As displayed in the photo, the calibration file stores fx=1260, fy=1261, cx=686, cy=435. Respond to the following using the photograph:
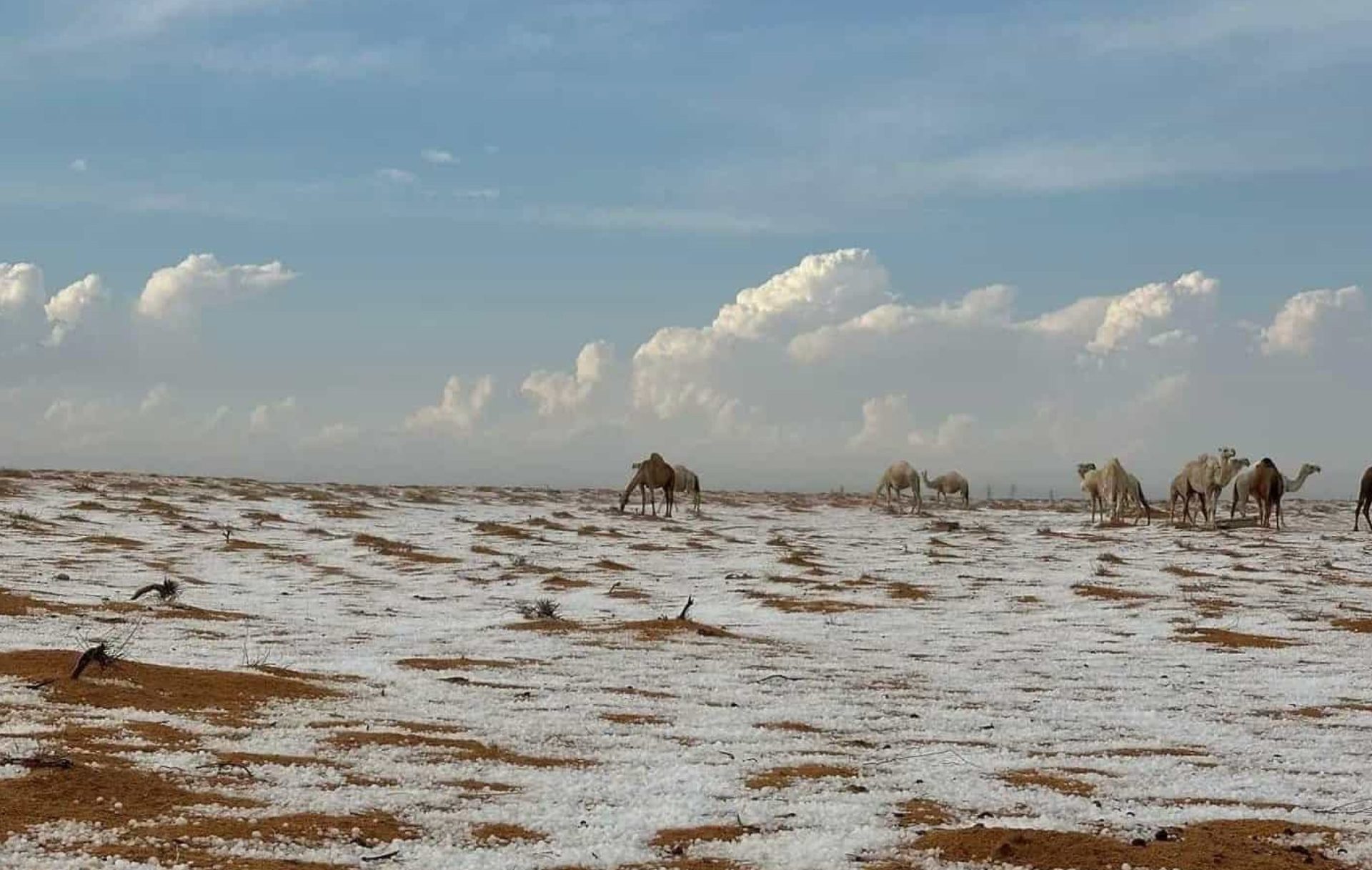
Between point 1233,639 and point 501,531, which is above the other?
point 501,531

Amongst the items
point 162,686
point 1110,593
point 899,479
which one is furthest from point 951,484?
point 162,686

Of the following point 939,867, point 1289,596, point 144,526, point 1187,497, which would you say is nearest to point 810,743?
point 939,867

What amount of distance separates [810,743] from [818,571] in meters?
15.8

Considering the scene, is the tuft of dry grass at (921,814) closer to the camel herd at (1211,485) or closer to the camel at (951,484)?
the camel herd at (1211,485)

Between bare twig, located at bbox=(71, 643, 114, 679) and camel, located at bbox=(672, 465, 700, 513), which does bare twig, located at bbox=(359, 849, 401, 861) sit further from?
camel, located at bbox=(672, 465, 700, 513)

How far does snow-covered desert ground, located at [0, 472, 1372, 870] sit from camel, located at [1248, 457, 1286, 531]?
1562 cm

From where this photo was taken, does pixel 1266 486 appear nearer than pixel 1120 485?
Yes

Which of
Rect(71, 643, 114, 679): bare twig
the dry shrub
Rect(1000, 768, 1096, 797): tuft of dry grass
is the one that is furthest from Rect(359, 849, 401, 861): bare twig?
Rect(71, 643, 114, 679): bare twig

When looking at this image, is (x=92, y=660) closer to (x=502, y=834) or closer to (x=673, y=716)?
(x=673, y=716)

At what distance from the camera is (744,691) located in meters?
11.3

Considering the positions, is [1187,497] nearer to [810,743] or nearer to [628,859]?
[810,743]

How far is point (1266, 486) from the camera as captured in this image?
130ft

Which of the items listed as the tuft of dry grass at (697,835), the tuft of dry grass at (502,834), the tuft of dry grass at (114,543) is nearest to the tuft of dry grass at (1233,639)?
the tuft of dry grass at (697,835)

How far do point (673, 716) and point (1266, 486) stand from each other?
34960 mm
